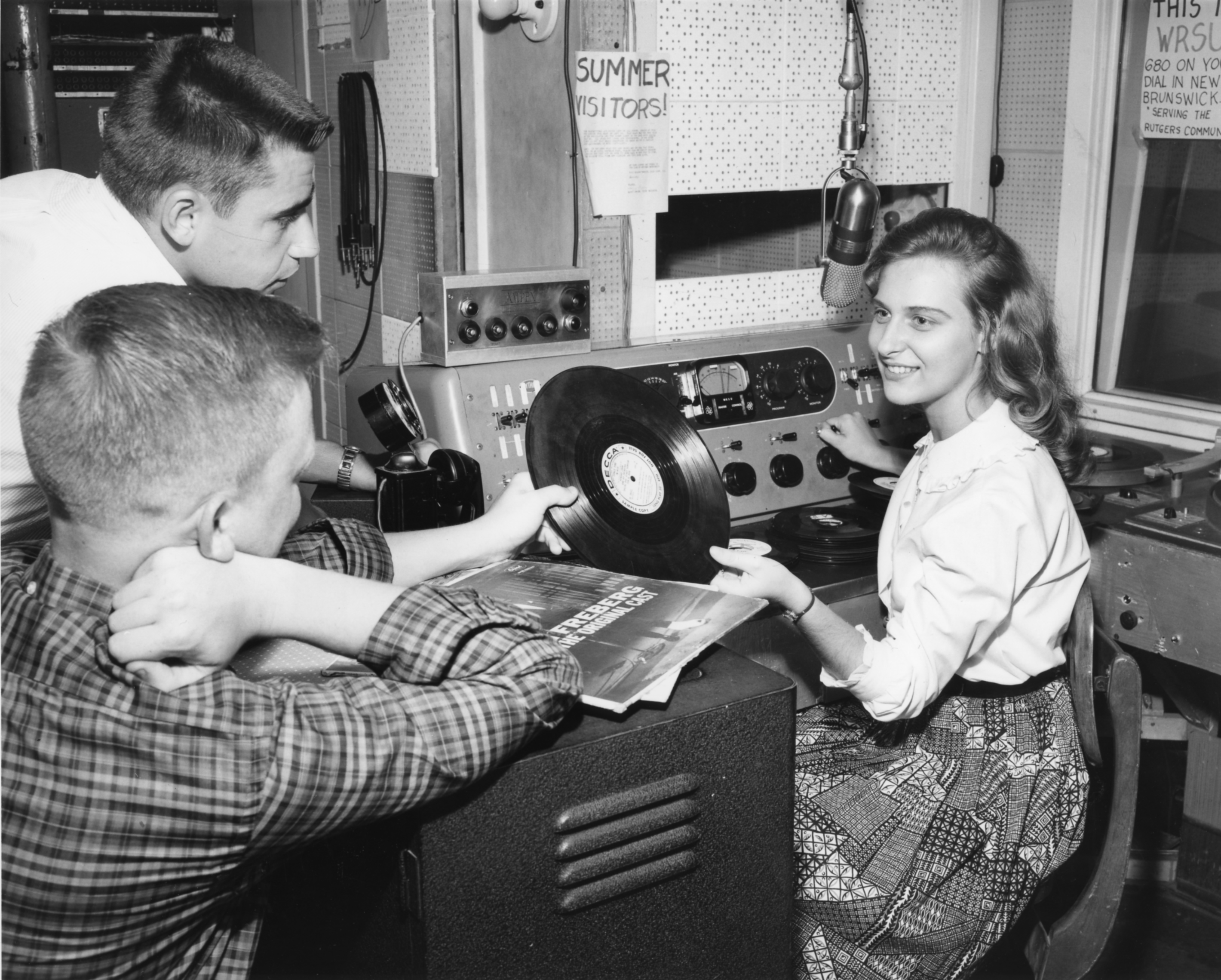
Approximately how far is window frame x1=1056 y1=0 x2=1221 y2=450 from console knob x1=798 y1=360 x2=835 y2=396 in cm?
75

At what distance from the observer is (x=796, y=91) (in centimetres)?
269

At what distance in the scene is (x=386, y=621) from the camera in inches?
47.6

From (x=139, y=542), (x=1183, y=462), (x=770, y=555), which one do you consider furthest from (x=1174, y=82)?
(x=139, y=542)

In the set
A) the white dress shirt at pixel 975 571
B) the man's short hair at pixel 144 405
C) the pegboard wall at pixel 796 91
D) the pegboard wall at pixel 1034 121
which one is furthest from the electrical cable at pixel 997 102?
the man's short hair at pixel 144 405

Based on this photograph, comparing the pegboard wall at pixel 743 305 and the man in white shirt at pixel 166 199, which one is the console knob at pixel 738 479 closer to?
the pegboard wall at pixel 743 305

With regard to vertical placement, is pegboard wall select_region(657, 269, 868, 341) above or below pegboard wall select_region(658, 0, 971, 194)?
below

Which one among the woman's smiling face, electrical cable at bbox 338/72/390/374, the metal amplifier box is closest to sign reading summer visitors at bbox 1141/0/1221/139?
the woman's smiling face

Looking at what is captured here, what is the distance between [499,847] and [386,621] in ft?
0.82

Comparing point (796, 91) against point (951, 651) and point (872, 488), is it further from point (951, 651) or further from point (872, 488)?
point (951, 651)

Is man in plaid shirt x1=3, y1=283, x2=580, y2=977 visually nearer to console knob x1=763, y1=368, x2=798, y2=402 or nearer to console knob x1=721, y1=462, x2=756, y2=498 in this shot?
console knob x1=721, y1=462, x2=756, y2=498

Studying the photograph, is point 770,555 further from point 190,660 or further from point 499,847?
point 190,660

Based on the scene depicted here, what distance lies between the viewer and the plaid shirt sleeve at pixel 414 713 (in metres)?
1.07

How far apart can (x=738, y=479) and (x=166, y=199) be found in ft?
3.89

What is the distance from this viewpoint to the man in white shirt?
1.68 m
